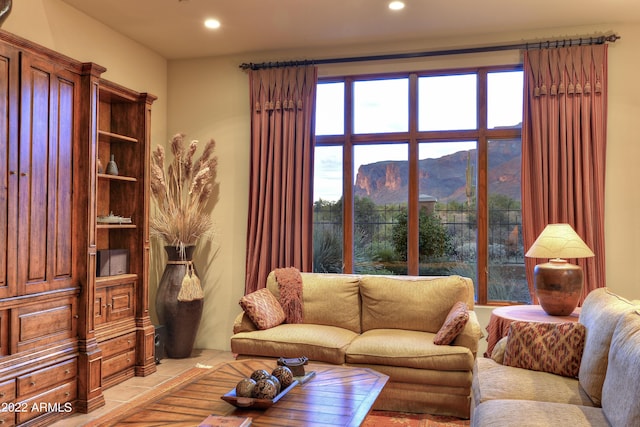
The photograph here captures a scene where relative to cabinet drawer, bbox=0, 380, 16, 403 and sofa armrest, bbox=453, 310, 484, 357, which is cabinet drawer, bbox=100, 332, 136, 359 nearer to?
cabinet drawer, bbox=0, 380, 16, 403

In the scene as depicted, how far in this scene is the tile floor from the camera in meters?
3.30

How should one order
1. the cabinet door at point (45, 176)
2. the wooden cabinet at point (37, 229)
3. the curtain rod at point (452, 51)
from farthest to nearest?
the curtain rod at point (452, 51) < the cabinet door at point (45, 176) < the wooden cabinet at point (37, 229)

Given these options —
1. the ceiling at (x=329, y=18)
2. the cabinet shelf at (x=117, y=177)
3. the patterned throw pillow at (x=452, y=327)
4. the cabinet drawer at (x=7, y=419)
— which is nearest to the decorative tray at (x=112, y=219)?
the cabinet shelf at (x=117, y=177)

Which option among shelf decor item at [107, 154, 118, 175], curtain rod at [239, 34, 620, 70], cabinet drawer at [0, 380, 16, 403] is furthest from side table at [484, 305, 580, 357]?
shelf decor item at [107, 154, 118, 175]

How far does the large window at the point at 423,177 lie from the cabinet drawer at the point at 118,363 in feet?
6.08

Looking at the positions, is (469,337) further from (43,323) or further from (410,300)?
(43,323)

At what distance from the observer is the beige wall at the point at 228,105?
4098mm

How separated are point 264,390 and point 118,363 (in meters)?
2.25

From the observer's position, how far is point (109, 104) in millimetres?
4355

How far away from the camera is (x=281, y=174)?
4.85 m

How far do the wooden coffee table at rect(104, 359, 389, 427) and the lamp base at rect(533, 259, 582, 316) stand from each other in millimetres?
1517

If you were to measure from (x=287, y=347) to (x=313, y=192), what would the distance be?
5.54ft

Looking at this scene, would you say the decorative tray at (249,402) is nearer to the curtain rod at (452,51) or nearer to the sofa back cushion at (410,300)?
the sofa back cushion at (410,300)

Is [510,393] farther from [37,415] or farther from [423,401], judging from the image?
[37,415]
